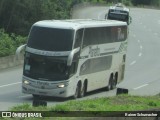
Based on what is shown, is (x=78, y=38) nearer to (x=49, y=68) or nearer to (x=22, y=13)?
(x=49, y=68)

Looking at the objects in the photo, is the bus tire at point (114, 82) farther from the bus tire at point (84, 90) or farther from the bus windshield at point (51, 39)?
the bus windshield at point (51, 39)

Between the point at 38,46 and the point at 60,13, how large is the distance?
39.2 m

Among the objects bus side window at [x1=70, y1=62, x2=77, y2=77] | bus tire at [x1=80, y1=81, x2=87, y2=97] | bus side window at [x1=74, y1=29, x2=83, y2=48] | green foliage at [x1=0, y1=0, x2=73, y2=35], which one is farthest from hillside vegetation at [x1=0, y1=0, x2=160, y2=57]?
bus side window at [x1=70, y1=62, x2=77, y2=77]

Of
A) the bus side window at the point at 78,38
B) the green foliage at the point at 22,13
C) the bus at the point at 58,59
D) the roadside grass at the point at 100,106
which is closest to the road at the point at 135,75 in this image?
the bus at the point at 58,59

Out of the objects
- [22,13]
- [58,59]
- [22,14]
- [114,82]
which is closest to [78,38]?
[58,59]

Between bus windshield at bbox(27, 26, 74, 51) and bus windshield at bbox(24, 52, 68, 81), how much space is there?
457 mm

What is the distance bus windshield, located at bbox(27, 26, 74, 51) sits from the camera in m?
24.5

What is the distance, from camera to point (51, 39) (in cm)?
2462

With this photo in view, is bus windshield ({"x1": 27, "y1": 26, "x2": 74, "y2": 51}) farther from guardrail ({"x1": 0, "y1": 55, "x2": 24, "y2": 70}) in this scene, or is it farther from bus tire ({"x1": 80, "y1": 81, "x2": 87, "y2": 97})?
guardrail ({"x1": 0, "y1": 55, "x2": 24, "y2": 70})

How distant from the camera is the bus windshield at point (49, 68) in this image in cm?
2420

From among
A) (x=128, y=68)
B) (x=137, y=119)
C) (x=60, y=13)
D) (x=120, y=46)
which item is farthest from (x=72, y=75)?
(x=60, y=13)

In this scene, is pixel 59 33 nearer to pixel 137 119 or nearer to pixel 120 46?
pixel 120 46

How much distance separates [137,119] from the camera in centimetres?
1290

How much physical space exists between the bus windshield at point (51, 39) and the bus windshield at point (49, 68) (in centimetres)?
46
